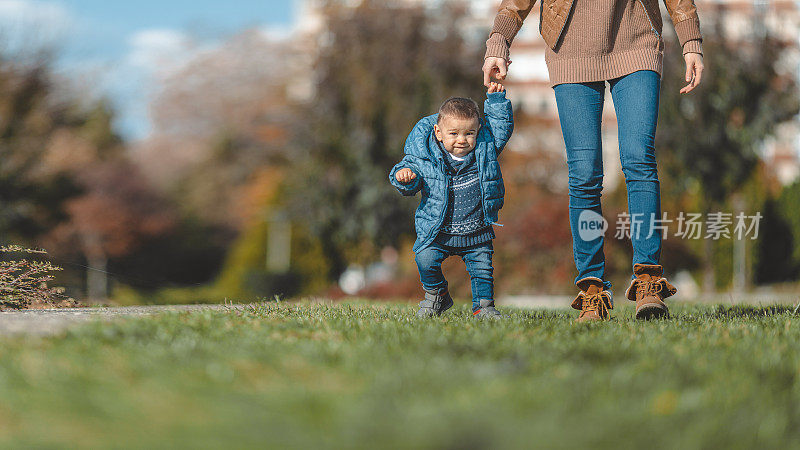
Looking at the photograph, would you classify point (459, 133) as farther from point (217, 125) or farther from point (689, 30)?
point (217, 125)

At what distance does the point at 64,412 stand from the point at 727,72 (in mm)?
20325

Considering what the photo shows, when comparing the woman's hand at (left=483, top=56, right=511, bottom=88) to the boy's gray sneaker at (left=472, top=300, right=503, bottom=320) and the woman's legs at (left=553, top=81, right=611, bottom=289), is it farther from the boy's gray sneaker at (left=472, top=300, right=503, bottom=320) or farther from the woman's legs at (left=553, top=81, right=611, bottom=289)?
the boy's gray sneaker at (left=472, top=300, right=503, bottom=320)

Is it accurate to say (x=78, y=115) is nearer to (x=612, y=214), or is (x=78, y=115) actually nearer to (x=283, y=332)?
(x=612, y=214)

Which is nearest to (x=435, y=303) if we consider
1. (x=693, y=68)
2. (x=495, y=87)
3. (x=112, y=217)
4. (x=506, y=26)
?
(x=495, y=87)

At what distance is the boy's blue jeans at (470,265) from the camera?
4.77m

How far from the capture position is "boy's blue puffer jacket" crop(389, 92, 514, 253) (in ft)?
15.3

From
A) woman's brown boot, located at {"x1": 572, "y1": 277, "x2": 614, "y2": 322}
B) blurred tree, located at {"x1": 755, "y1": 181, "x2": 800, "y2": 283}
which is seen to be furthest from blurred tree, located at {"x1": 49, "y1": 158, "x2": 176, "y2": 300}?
woman's brown boot, located at {"x1": 572, "y1": 277, "x2": 614, "y2": 322}

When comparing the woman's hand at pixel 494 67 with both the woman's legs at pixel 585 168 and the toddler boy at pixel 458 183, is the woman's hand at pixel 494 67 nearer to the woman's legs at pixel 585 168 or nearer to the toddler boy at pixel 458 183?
the toddler boy at pixel 458 183

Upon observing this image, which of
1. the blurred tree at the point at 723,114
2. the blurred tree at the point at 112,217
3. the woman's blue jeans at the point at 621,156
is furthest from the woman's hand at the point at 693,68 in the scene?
the blurred tree at the point at 112,217

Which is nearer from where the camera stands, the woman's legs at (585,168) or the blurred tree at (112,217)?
the woman's legs at (585,168)

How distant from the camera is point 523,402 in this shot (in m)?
2.03

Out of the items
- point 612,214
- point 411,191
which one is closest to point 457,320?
point 411,191

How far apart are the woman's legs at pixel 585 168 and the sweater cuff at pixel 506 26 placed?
464mm

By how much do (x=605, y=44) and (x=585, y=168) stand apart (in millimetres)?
716
